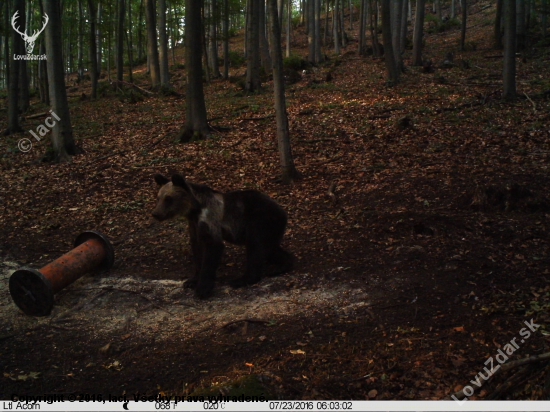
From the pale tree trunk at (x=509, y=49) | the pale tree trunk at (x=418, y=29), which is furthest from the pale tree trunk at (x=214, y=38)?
the pale tree trunk at (x=509, y=49)

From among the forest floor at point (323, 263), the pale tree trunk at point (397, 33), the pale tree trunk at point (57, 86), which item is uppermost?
the pale tree trunk at point (397, 33)

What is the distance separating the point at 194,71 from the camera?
52.4 ft

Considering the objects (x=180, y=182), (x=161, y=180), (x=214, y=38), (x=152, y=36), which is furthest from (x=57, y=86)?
(x=214, y=38)

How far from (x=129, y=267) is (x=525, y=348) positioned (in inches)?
242

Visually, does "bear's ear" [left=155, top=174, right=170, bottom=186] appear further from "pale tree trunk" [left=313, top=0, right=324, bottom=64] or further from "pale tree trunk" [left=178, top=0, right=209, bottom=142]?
"pale tree trunk" [left=313, top=0, right=324, bottom=64]

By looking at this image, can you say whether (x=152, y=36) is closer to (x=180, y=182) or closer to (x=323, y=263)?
(x=180, y=182)

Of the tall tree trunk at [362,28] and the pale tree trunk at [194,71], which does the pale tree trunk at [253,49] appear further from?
the tall tree trunk at [362,28]

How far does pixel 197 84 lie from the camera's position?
52.5 ft

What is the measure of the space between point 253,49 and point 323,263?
1761 centimetres

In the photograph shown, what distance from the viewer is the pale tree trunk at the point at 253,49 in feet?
75.8

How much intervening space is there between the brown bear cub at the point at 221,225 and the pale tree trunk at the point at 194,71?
356 inches

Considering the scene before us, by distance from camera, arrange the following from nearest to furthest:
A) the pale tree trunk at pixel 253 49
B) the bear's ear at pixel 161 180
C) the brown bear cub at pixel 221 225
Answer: the brown bear cub at pixel 221 225 → the bear's ear at pixel 161 180 → the pale tree trunk at pixel 253 49

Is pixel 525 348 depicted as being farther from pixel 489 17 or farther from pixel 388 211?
pixel 489 17

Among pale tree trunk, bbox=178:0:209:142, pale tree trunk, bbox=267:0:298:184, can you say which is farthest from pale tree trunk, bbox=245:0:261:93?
pale tree trunk, bbox=267:0:298:184
